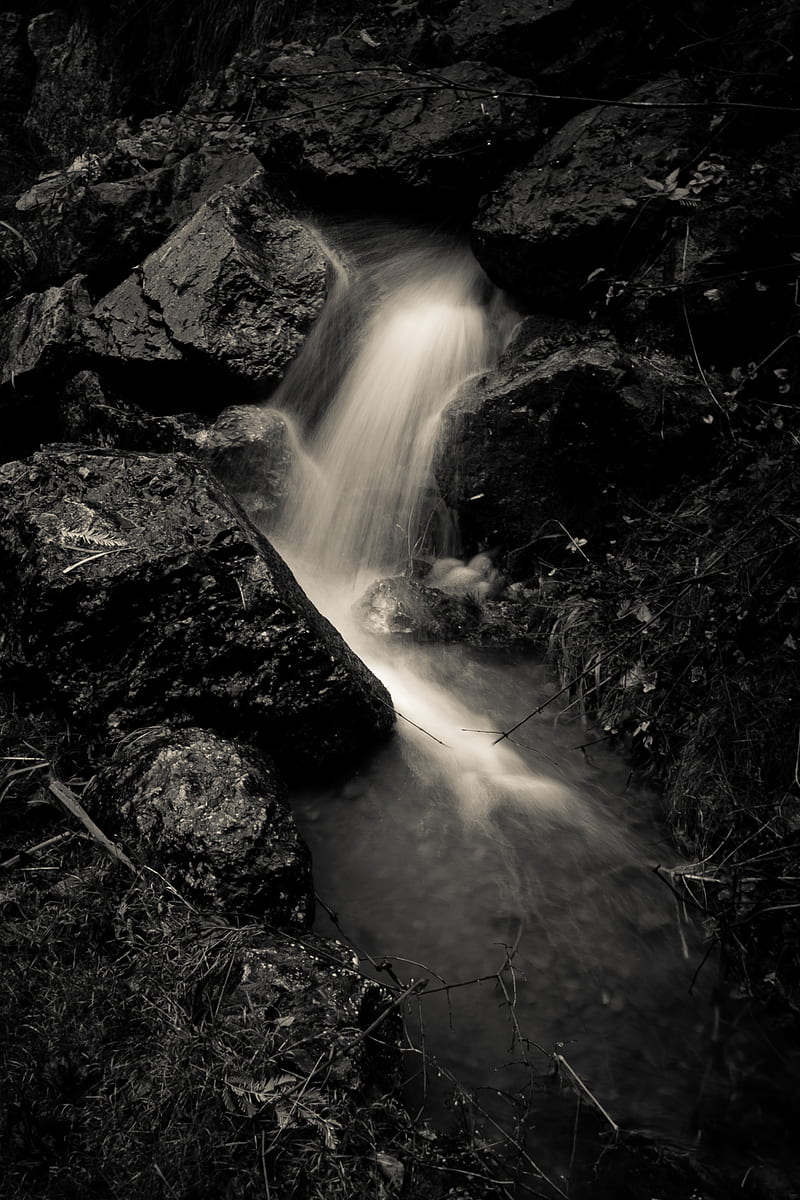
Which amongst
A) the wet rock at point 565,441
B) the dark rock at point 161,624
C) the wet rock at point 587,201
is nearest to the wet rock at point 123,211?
the wet rock at point 587,201

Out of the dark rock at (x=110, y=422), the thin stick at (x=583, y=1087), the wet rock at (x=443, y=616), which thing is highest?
the dark rock at (x=110, y=422)

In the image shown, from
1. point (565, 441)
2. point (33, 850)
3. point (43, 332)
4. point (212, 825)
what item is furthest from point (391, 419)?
point (33, 850)

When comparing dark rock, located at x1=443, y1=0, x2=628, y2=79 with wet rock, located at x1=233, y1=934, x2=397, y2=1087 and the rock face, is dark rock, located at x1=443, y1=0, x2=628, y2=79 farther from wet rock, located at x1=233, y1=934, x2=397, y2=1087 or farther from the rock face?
wet rock, located at x1=233, y1=934, x2=397, y2=1087

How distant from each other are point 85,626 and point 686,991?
103 inches

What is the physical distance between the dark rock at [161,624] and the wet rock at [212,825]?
0.35m

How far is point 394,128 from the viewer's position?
558cm

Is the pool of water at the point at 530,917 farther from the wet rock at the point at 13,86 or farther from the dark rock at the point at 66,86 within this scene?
the wet rock at the point at 13,86

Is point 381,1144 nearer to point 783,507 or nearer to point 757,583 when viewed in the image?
point 757,583

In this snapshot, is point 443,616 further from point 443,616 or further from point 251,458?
point 251,458

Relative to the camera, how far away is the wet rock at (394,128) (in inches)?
212

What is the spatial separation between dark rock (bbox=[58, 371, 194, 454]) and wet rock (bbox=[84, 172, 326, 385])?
259 millimetres

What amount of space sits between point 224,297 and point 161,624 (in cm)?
273

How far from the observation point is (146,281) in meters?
5.62

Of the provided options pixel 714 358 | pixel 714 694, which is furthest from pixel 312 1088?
pixel 714 358
